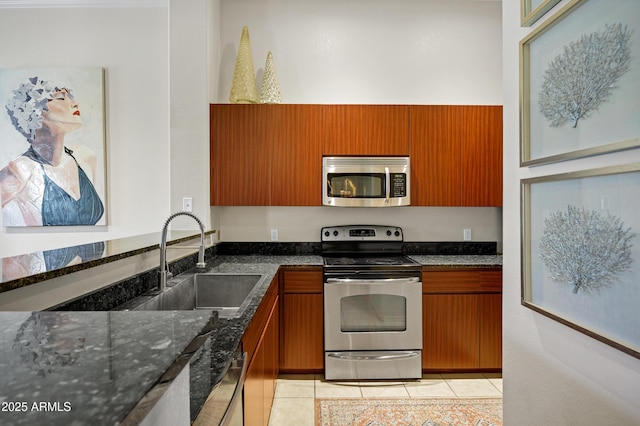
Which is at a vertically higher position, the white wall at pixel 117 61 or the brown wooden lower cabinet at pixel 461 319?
the white wall at pixel 117 61

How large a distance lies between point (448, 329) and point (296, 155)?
1.78 m

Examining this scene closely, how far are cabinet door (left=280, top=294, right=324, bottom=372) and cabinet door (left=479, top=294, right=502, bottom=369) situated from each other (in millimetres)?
1212

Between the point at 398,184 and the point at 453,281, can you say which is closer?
the point at 453,281

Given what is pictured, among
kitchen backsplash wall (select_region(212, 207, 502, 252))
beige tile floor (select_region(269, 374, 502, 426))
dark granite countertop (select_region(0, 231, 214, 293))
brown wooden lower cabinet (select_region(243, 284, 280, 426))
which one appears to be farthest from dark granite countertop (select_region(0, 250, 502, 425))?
kitchen backsplash wall (select_region(212, 207, 502, 252))

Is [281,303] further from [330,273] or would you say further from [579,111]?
[579,111]

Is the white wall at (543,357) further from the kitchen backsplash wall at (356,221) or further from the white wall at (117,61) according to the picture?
the white wall at (117,61)

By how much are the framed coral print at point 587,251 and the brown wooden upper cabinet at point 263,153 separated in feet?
6.39

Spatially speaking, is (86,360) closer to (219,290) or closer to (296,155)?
(219,290)

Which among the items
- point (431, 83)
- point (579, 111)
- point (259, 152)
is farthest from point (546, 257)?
point (431, 83)

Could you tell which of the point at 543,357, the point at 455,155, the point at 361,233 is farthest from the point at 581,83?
the point at 361,233

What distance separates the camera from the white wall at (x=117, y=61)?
3275 mm

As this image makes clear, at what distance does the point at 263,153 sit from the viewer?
3096 millimetres

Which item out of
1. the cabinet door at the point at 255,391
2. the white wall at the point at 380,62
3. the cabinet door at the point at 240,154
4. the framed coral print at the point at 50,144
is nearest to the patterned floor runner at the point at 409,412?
the cabinet door at the point at 255,391

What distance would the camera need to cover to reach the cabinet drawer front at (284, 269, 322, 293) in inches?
113
